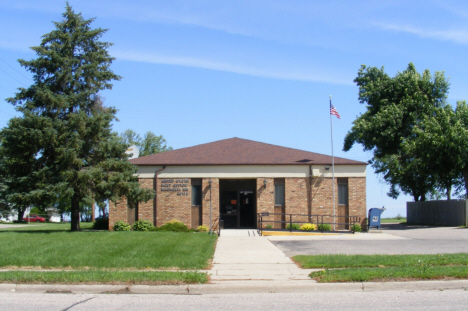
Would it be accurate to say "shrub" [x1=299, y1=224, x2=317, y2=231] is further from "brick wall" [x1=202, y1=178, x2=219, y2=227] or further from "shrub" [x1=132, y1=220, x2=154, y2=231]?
"shrub" [x1=132, y1=220, x2=154, y2=231]

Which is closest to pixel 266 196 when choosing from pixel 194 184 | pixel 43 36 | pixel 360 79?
pixel 194 184

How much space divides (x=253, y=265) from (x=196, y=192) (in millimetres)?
15137

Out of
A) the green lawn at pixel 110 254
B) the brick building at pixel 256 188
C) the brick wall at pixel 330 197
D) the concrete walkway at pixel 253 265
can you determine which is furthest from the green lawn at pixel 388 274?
the brick building at pixel 256 188

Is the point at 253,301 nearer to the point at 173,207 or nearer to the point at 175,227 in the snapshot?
the point at 175,227

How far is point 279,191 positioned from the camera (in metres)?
27.3

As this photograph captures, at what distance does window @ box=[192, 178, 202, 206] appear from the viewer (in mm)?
27344

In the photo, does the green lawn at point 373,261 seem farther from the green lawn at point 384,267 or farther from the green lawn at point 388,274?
the green lawn at point 388,274

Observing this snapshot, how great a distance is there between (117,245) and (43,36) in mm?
13942

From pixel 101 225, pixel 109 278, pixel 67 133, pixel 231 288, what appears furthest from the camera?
pixel 101 225

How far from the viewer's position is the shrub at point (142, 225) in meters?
25.9

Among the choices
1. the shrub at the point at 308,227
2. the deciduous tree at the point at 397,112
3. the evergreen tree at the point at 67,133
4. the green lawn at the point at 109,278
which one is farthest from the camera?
the deciduous tree at the point at 397,112

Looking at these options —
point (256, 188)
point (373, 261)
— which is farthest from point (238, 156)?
point (373, 261)

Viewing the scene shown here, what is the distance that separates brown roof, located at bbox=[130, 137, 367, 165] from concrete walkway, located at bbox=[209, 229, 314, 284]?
10718 mm

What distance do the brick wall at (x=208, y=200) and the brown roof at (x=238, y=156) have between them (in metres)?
1.15
